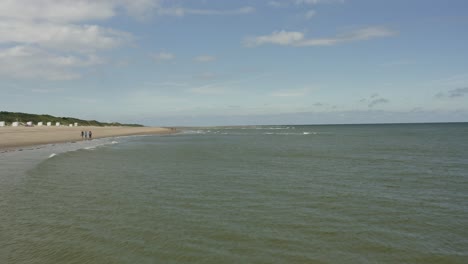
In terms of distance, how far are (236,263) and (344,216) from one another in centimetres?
602

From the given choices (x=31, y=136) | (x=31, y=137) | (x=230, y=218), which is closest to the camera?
(x=230, y=218)

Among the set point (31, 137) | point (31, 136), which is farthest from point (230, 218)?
point (31, 136)

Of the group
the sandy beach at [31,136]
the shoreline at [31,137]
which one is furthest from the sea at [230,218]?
the sandy beach at [31,136]

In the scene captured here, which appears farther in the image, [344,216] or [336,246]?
[344,216]

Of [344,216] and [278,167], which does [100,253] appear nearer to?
[344,216]

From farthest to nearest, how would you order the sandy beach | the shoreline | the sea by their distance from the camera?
the sandy beach < the shoreline < the sea

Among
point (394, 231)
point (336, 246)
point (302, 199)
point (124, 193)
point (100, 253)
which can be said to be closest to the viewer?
point (100, 253)

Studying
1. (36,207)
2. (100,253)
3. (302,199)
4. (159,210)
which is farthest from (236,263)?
(36,207)

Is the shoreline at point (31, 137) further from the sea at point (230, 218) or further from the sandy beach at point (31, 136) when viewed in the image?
the sea at point (230, 218)

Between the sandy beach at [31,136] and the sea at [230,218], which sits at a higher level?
the sandy beach at [31,136]

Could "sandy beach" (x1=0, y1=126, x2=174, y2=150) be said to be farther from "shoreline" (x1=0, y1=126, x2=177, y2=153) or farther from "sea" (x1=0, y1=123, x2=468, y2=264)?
"sea" (x1=0, y1=123, x2=468, y2=264)

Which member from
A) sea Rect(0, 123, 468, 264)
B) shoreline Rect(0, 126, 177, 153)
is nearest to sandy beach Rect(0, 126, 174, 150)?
shoreline Rect(0, 126, 177, 153)

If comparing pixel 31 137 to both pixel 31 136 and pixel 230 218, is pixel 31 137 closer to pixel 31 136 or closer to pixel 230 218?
pixel 31 136

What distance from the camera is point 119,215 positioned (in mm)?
12914
